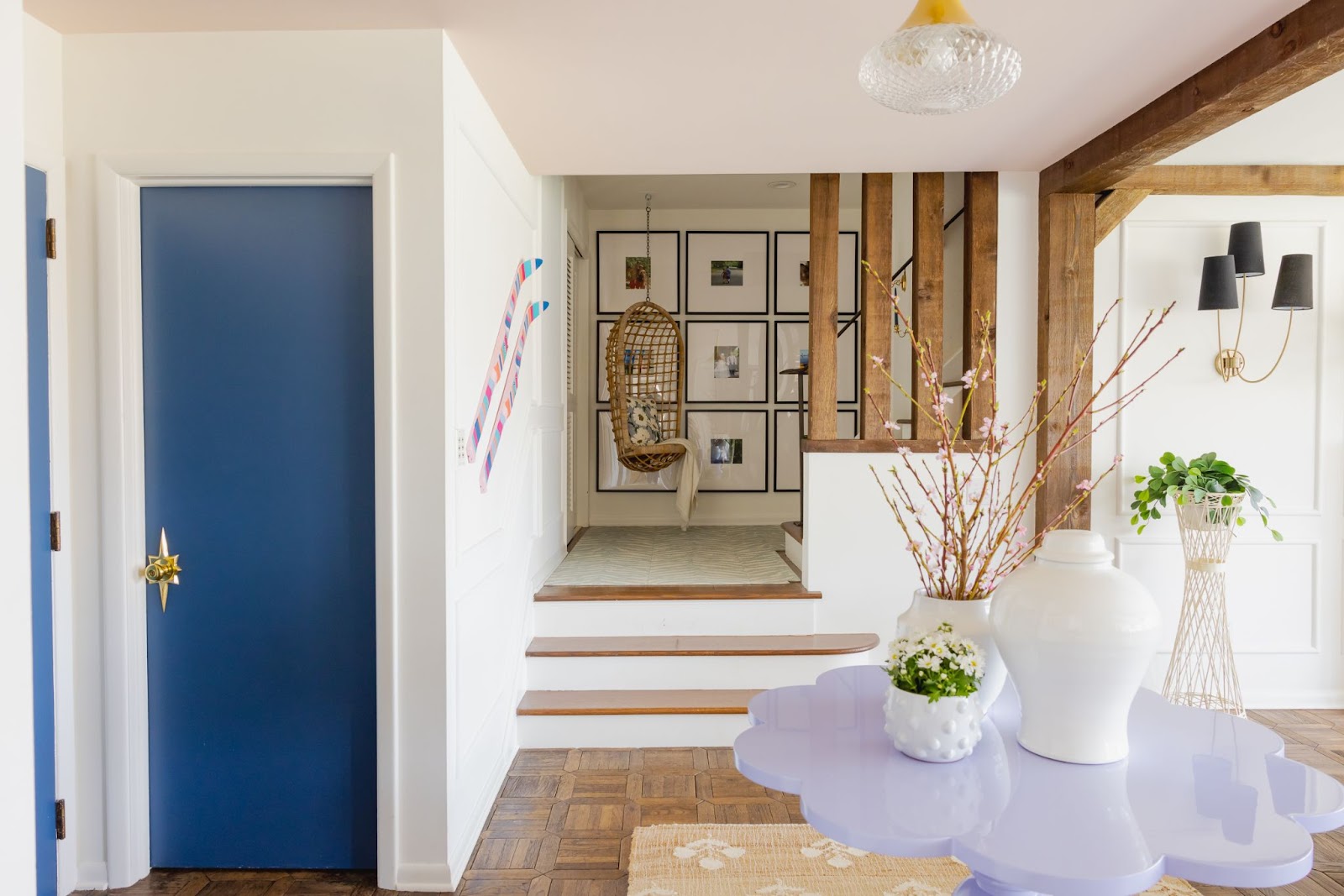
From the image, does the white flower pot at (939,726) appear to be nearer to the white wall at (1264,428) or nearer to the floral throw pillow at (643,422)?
the white wall at (1264,428)

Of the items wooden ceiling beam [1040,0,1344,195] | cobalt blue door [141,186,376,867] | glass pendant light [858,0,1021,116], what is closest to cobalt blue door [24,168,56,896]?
cobalt blue door [141,186,376,867]

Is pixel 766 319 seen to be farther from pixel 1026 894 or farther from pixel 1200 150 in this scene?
pixel 1026 894

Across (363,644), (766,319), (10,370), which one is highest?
(766,319)

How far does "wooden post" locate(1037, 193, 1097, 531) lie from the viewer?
356 centimetres

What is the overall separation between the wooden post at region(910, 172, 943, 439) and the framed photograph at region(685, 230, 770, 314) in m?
2.22

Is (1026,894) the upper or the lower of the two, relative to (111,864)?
upper

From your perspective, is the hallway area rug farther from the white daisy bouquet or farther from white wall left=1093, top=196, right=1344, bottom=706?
the white daisy bouquet

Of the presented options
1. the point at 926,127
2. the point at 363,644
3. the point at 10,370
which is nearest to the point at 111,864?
the point at 363,644

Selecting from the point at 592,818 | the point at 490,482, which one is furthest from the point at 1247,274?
the point at 592,818

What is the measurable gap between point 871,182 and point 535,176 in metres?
1.50

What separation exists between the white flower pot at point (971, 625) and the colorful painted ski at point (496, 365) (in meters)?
1.45

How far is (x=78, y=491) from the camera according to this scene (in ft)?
7.51

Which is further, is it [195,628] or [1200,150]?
[1200,150]

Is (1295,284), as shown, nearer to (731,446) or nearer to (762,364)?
(762,364)
